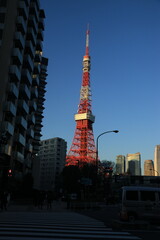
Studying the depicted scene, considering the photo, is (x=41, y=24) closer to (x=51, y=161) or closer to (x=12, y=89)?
(x=12, y=89)

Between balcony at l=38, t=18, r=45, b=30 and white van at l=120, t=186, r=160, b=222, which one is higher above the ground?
balcony at l=38, t=18, r=45, b=30

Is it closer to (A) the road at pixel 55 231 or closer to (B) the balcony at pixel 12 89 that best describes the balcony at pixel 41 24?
(B) the balcony at pixel 12 89

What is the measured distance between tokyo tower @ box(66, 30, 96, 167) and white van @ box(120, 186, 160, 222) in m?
72.1

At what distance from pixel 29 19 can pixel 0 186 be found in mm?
32817

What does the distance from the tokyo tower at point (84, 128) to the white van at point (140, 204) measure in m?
72.1

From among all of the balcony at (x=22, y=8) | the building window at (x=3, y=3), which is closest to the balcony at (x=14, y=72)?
the building window at (x=3, y=3)

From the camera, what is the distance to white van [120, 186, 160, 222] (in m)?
13.6

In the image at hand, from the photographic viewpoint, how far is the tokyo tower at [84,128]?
9098cm

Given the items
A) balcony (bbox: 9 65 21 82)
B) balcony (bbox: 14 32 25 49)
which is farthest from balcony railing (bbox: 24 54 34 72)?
balcony (bbox: 9 65 21 82)

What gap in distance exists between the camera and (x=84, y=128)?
97.6m

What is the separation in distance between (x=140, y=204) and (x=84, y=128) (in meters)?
83.9

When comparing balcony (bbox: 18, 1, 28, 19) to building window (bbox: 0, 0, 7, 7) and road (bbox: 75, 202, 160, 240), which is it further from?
road (bbox: 75, 202, 160, 240)

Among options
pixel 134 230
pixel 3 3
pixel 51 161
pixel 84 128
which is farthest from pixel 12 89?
pixel 51 161

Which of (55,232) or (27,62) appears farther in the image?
(27,62)
